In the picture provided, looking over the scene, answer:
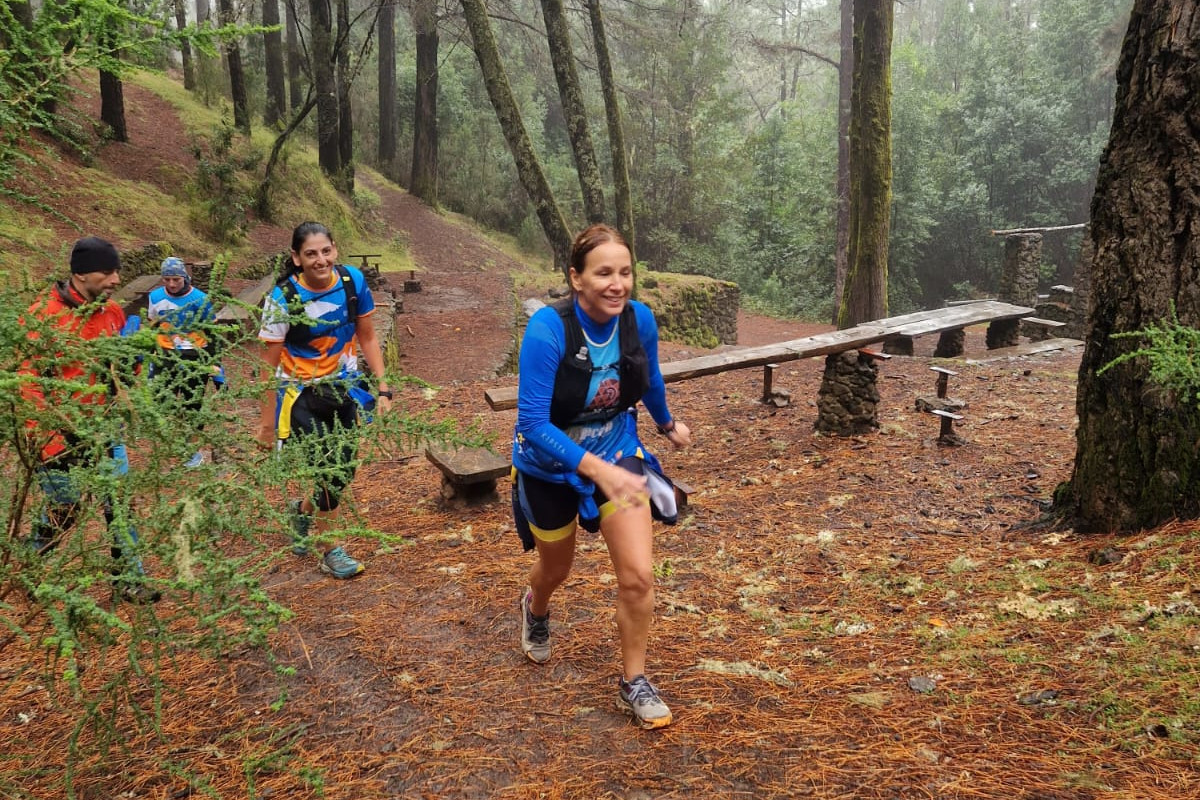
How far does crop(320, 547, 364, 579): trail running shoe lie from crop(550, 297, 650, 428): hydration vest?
2128 mm

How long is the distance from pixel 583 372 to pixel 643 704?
1.30 m

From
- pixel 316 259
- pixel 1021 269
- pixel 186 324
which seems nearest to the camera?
pixel 186 324

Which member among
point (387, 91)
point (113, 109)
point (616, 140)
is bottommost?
point (616, 140)

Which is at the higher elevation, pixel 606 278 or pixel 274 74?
pixel 274 74

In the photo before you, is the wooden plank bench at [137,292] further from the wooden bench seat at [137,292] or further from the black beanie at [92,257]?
the black beanie at [92,257]

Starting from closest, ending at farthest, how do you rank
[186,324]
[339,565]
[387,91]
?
[186,324] < [339,565] < [387,91]

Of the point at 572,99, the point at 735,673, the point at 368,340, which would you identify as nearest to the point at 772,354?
the point at 368,340

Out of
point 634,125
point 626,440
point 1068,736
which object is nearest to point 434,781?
point 626,440

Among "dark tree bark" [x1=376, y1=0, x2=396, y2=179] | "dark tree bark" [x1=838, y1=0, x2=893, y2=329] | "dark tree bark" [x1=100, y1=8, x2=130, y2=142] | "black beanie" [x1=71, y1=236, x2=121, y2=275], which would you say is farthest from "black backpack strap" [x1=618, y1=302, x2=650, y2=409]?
"dark tree bark" [x1=376, y1=0, x2=396, y2=179]

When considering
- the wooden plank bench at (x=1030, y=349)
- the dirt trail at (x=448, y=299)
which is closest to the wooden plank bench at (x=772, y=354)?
the dirt trail at (x=448, y=299)

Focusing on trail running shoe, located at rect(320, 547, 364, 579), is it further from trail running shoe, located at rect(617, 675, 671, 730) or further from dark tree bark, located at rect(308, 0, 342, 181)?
dark tree bark, located at rect(308, 0, 342, 181)

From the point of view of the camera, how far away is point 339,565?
444 centimetres

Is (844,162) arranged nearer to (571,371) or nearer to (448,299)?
(448,299)

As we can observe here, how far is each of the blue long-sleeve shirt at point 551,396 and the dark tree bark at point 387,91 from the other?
24.4 m
